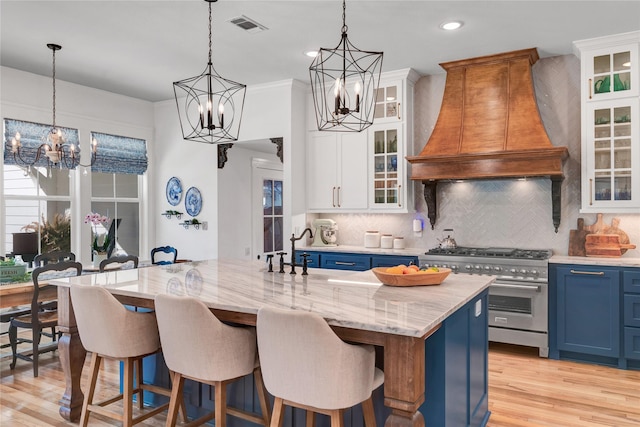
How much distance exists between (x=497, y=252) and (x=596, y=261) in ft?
2.81

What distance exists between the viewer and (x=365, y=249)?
546cm

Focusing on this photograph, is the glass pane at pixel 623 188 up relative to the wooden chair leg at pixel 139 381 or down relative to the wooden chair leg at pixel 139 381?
up

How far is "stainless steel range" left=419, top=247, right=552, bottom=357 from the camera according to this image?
4367mm

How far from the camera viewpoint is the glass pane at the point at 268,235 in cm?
730

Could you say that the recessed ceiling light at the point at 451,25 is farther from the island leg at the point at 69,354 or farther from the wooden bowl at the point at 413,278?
the island leg at the point at 69,354

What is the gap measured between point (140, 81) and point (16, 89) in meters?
→ 1.30

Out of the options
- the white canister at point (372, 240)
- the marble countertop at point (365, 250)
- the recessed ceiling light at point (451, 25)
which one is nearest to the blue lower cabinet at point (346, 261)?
the marble countertop at point (365, 250)

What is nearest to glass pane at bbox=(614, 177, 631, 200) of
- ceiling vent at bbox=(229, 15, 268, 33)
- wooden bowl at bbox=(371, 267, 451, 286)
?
wooden bowl at bbox=(371, 267, 451, 286)

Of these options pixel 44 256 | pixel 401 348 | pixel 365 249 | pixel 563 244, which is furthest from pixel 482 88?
pixel 44 256

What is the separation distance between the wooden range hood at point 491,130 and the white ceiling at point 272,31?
0.22 meters

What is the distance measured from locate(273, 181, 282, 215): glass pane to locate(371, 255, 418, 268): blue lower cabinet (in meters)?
2.75

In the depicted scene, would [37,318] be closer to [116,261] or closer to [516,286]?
[116,261]

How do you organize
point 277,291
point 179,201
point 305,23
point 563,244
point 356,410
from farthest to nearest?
point 179,201 < point 563,244 < point 305,23 < point 277,291 < point 356,410

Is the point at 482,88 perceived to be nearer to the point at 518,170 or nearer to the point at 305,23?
the point at 518,170
